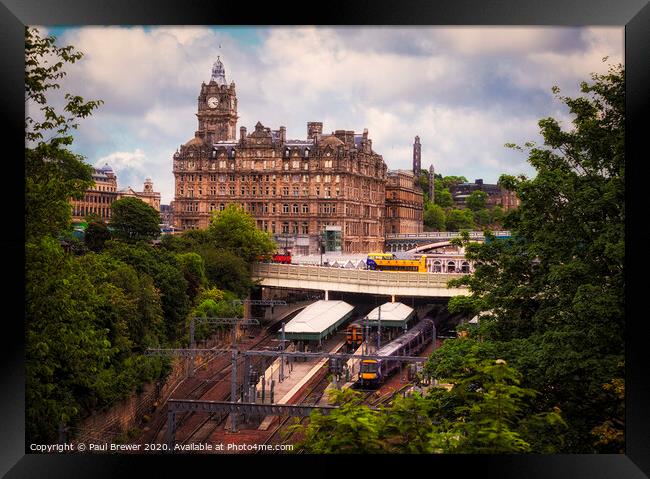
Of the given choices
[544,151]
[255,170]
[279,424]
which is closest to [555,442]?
[544,151]

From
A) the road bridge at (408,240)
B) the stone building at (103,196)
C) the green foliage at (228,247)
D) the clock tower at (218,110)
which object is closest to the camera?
the stone building at (103,196)

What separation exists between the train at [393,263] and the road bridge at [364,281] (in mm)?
5155

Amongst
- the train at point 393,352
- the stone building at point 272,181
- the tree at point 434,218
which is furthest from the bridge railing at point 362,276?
the tree at point 434,218

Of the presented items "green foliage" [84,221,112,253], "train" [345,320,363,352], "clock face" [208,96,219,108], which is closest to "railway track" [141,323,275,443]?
"train" [345,320,363,352]

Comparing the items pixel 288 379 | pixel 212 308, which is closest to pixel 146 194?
pixel 212 308

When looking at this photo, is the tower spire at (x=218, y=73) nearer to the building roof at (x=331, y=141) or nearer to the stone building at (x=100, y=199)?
the building roof at (x=331, y=141)

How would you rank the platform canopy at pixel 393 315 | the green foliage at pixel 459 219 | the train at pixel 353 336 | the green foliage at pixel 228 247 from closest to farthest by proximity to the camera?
the platform canopy at pixel 393 315
the train at pixel 353 336
the green foliage at pixel 228 247
the green foliage at pixel 459 219

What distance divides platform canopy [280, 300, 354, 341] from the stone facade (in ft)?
58.3

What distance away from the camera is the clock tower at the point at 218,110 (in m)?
35.7

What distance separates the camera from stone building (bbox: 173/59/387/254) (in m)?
38.5

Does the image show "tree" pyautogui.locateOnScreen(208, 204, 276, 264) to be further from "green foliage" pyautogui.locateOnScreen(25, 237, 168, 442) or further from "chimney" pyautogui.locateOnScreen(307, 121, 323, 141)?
"green foliage" pyautogui.locateOnScreen(25, 237, 168, 442)

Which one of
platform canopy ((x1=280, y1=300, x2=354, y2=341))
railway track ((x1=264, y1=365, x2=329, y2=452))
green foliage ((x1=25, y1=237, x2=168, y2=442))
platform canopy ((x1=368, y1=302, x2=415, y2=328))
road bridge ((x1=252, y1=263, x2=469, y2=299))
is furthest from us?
road bridge ((x1=252, y1=263, x2=469, y2=299))

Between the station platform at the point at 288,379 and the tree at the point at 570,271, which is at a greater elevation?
the tree at the point at 570,271

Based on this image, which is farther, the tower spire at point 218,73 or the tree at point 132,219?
the tower spire at point 218,73
